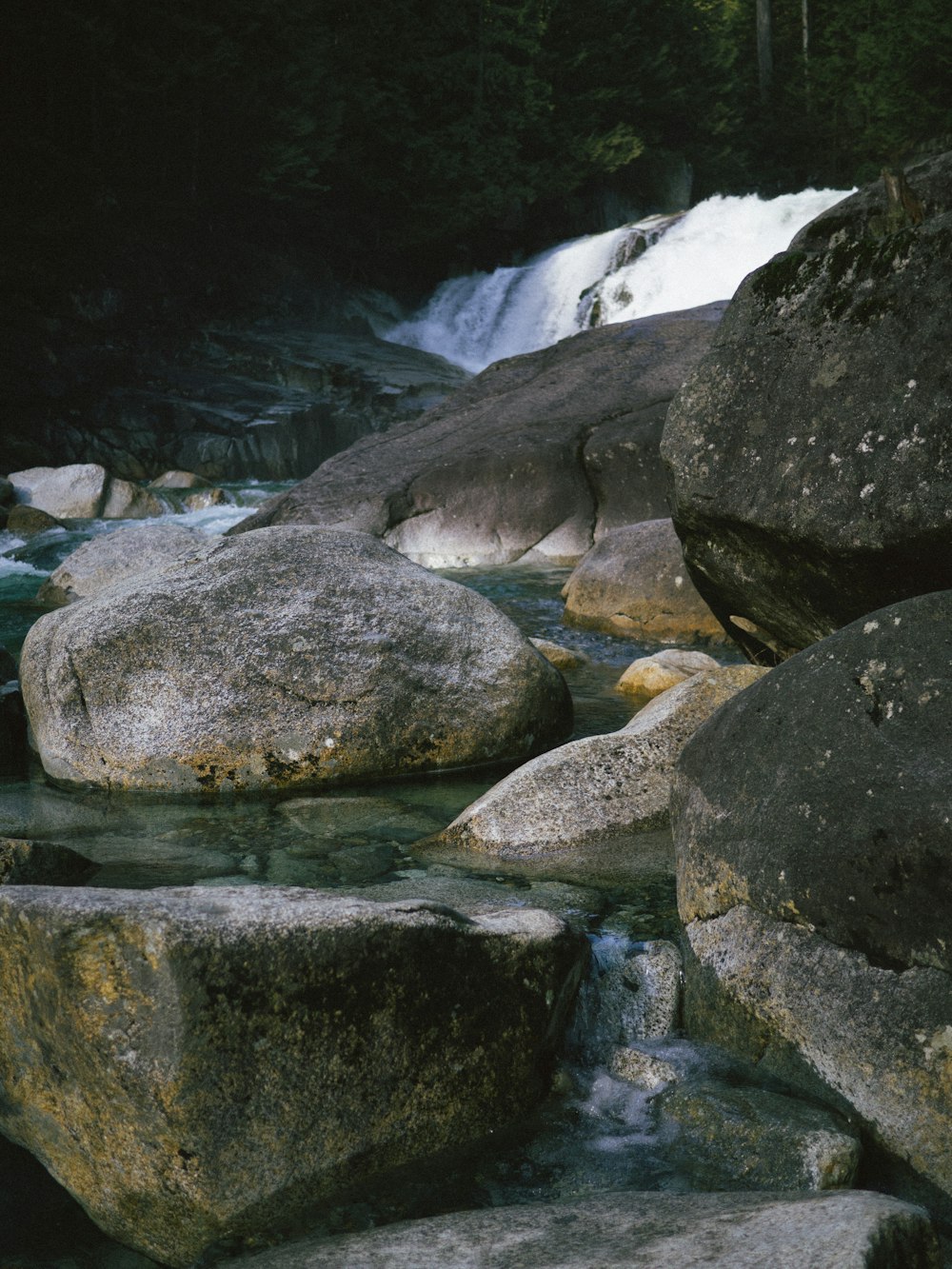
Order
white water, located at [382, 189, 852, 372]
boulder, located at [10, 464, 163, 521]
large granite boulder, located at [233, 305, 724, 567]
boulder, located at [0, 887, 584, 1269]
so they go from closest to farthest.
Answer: boulder, located at [0, 887, 584, 1269]
large granite boulder, located at [233, 305, 724, 567]
boulder, located at [10, 464, 163, 521]
white water, located at [382, 189, 852, 372]

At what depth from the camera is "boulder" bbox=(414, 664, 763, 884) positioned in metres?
4.00

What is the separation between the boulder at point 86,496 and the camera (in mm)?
15930

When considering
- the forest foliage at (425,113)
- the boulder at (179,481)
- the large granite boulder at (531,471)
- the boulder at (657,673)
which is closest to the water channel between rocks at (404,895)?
the boulder at (657,673)

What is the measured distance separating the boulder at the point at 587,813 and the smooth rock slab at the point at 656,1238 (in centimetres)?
169

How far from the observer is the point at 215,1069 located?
2.33m

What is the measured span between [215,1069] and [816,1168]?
130 centimetres

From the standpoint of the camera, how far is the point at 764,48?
39625 mm

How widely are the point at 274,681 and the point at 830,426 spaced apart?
2.63 meters

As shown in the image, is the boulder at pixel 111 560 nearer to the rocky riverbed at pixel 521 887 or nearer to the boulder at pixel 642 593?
the boulder at pixel 642 593

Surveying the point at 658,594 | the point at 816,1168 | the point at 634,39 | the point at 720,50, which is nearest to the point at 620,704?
the point at 658,594

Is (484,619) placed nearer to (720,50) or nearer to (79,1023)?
(79,1023)

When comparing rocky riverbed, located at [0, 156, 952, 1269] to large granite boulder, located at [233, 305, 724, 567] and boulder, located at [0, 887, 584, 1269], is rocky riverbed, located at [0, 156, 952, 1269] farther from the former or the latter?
large granite boulder, located at [233, 305, 724, 567]

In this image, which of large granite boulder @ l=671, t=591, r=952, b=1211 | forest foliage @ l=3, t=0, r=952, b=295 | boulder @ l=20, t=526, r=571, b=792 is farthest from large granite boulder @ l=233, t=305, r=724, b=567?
forest foliage @ l=3, t=0, r=952, b=295

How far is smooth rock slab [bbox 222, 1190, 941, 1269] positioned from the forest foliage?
79.1 feet
